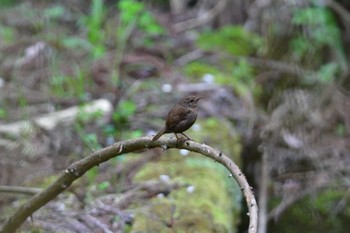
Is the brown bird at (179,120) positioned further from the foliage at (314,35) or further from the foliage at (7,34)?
the foliage at (7,34)

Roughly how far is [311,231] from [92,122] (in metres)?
1.79

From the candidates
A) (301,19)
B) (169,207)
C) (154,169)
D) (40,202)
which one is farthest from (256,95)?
(40,202)

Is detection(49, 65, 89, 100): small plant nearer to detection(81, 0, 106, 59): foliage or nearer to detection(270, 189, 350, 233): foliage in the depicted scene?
detection(81, 0, 106, 59): foliage

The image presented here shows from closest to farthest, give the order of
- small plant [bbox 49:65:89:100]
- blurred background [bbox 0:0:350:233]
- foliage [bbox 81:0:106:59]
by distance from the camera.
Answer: blurred background [bbox 0:0:350:233], small plant [bbox 49:65:89:100], foliage [bbox 81:0:106:59]

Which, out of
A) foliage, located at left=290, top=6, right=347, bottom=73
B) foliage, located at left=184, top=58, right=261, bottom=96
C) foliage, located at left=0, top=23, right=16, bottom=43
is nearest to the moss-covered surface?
foliage, located at left=184, top=58, right=261, bottom=96

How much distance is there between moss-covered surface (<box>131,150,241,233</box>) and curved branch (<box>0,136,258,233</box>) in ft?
1.72

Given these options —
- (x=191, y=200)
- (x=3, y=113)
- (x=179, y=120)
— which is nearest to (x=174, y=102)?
(x=3, y=113)

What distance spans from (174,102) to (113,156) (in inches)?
99.4

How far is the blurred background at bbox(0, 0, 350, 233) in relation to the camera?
12.2ft

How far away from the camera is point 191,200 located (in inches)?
144

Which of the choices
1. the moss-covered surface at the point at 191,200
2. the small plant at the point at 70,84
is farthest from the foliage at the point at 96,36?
the moss-covered surface at the point at 191,200

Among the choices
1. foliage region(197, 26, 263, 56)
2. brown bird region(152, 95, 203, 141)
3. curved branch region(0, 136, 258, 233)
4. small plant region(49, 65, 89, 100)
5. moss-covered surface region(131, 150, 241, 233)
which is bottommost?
foliage region(197, 26, 263, 56)

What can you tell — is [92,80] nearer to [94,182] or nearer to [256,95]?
[256,95]

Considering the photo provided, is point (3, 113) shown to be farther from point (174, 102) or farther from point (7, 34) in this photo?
point (7, 34)
